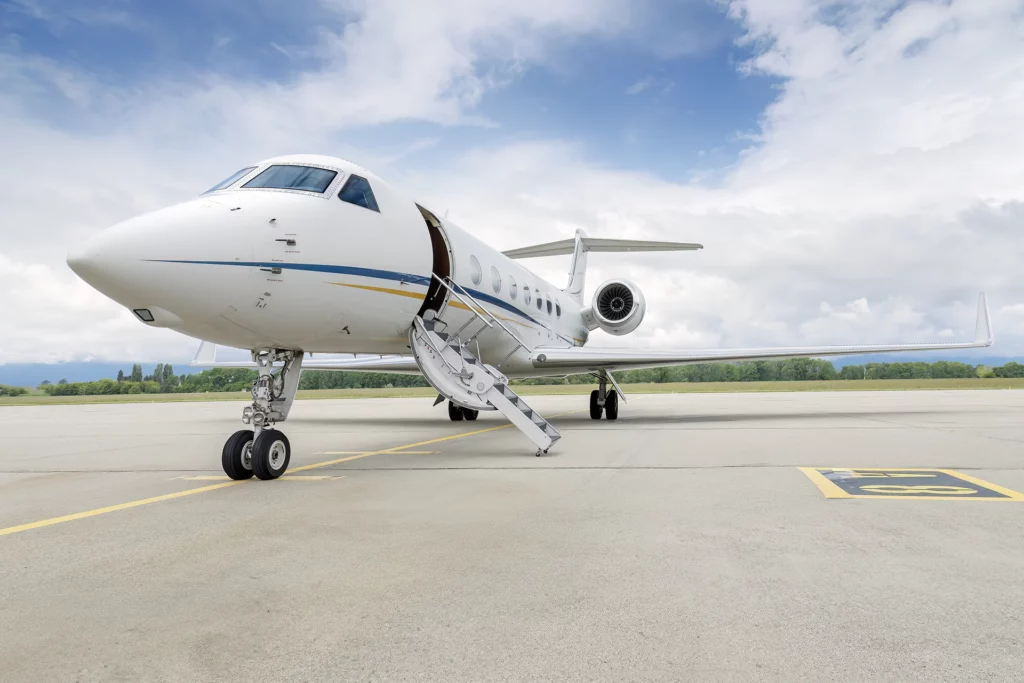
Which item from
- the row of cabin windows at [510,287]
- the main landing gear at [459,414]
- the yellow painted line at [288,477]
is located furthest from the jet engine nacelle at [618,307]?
the yellow painted line at [288,477]

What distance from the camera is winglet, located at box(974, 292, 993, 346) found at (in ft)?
55.7

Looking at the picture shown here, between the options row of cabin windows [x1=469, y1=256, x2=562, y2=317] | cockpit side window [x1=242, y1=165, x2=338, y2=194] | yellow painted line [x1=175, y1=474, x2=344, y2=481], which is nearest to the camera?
yellow painted line [x1=175, y1=474, x2=344, y2=481]

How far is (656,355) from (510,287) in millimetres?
4113

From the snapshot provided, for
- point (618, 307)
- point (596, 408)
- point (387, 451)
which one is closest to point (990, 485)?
point (387, 451)

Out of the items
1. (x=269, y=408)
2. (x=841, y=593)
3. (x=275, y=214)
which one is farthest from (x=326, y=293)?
(x=841, y=593)

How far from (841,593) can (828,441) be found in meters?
7.45

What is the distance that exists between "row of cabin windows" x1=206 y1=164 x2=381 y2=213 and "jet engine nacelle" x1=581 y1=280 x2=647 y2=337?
35.5 feet

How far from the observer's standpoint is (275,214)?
21.2ft

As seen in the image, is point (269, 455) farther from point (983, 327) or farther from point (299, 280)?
point (983, 327)

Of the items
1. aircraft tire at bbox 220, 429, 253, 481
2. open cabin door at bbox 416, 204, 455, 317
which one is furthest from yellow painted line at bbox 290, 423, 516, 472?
open cabin door at bbox 416, 204, 455, 317

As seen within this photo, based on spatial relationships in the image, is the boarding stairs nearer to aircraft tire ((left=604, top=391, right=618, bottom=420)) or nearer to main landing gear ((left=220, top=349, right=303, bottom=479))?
main landing gear ((left=220, top=349, right=303, bottom=479))

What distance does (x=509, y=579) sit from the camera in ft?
10.3

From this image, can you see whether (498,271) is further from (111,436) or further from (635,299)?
(111,436)

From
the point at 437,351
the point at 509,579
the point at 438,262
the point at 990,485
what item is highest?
the point at 438,262
